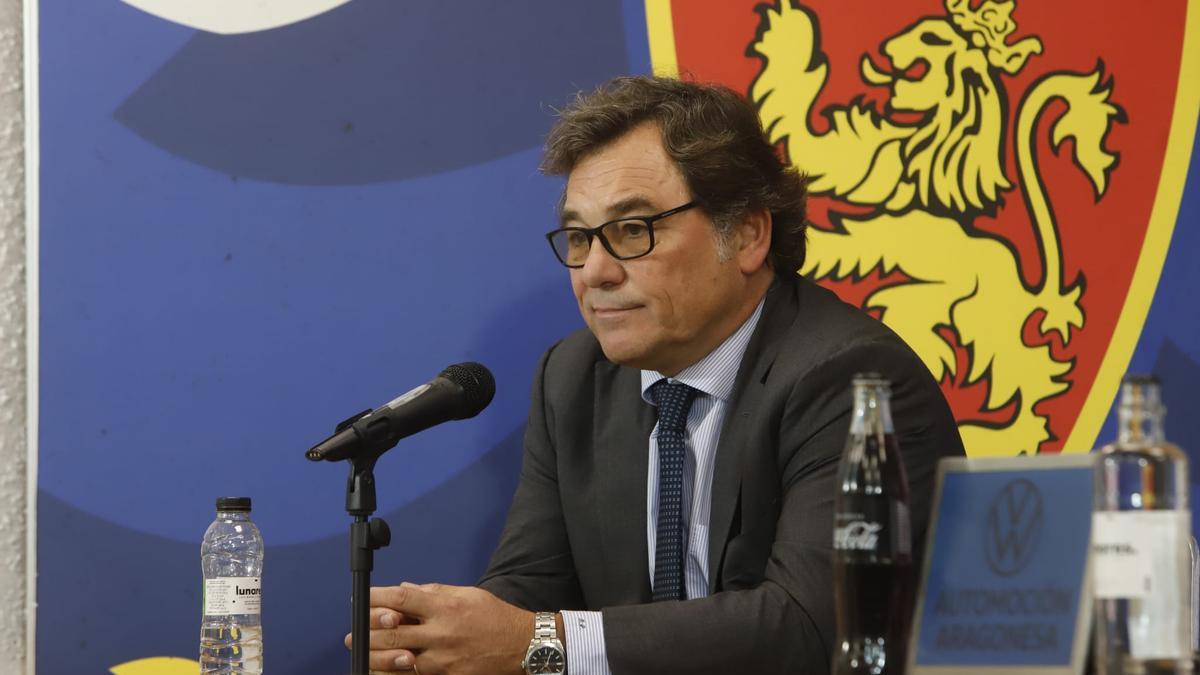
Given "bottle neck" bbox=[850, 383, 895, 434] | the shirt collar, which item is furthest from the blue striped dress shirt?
"bottle neck" bbox=[850, 383, 895, 434]

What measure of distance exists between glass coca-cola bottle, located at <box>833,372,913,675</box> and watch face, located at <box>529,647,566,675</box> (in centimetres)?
61

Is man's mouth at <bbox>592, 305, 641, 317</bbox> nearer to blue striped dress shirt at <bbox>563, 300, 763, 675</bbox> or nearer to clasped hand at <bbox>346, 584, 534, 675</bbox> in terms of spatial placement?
blue striped dress shirt at <bbox>563, 300, 763, 675</bbox>

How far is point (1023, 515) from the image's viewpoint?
1194 millimetres

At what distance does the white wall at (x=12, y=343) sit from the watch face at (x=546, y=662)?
3.76 feet

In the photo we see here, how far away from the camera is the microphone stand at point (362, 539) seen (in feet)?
5.01

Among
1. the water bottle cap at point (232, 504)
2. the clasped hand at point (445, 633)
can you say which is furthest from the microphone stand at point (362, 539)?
the water bottle cap at point (232, 504)

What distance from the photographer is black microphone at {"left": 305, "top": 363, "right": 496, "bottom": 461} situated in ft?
5.00

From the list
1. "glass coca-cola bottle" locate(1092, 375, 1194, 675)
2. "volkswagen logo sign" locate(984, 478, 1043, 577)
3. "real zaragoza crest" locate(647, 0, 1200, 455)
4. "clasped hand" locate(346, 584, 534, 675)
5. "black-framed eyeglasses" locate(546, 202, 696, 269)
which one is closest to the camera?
"glass coca-cola bottle" locate(1092, 375, 1194, 675)

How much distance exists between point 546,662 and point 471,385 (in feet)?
1.37

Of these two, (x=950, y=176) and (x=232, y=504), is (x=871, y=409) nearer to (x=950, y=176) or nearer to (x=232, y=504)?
(x=232, y=504)

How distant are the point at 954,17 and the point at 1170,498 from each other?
172 centimetres

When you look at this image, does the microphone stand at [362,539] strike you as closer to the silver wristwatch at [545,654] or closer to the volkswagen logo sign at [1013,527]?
the silver wristwatch at [545,654]

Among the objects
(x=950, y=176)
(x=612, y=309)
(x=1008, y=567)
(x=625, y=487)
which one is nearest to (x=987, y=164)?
(x=950, y=176)

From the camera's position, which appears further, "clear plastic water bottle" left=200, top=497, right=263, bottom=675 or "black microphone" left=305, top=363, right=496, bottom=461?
"clear plastic water bottle" left=200, top=497, right=263, bottom=675
